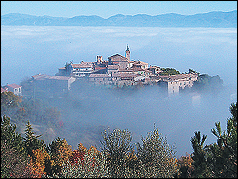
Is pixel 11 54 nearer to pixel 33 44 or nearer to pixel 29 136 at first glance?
pixel 33 44

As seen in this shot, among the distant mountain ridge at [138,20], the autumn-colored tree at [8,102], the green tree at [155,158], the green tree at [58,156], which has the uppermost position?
the distant mountain ridge at [138,20]

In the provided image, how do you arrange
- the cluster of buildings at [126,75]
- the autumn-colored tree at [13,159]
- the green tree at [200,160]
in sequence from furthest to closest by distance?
the cluster of buildings at [126,75], the autumn-colored tree at [13,159], the green tree at [200,160]

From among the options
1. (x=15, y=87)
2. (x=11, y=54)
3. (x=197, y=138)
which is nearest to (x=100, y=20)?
(x=11, y=54)

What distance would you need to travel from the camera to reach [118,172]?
9.82 meters

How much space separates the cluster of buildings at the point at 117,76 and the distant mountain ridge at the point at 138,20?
45244 mm

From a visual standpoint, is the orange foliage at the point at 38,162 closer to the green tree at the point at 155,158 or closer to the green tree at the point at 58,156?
the green tree at the point at 58,156

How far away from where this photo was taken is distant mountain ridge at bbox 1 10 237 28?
3056 inches

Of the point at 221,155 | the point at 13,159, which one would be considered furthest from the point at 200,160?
the point at 13,159

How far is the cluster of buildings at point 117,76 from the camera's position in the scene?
31.4m

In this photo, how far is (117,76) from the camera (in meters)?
31.7

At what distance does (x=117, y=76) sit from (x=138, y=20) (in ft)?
166

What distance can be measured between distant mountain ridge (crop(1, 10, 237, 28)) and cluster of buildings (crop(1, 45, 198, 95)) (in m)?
45.2

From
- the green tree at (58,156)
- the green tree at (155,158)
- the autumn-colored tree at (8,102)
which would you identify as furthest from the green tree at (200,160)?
the autumn-colored tree at (8,102)

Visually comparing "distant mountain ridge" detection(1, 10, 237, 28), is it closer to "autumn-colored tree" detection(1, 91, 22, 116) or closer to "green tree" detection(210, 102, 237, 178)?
"autumn-colored tree" detection(1, 91, 22, 116)
